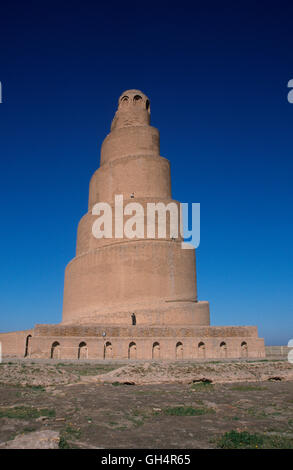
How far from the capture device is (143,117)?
29234mm

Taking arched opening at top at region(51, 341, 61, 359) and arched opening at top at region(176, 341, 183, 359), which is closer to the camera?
arched opening at top at region(51, 341, 61, 359)

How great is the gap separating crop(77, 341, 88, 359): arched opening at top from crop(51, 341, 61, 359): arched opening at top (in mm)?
994

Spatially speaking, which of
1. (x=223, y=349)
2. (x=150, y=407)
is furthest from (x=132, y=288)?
(x=150, y=407)

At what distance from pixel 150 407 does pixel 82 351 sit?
11.8 m

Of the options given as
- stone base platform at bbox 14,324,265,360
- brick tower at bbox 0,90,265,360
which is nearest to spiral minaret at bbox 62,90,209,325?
brick tower at bbox 0,90,265,360

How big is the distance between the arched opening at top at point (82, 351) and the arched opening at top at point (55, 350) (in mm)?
994

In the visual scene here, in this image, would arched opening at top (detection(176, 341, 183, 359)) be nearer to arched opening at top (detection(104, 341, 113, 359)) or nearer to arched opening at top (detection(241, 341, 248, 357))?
arched opening at top (detection(104, 341, 113, 359))

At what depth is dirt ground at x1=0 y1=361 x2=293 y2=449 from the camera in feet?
16.6

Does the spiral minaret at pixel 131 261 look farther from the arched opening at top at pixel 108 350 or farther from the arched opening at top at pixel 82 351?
the arched opening at top at pixel 82 351

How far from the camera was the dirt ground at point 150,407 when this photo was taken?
5.05 meters

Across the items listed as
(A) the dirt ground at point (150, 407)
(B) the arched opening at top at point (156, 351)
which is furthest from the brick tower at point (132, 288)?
(A) the dirt ground at point (150, 407)

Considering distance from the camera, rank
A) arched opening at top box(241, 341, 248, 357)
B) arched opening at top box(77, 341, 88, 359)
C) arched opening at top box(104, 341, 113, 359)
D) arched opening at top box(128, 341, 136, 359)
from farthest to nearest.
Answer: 1. arched opening at top box(241, 341, 248, 357)
2. arched opening at top box(128, 341, 136, 359)
3. arched opening at top box(104, 341, 113, 359)
4. arched opening at top box(77, 341, 88, 359)
